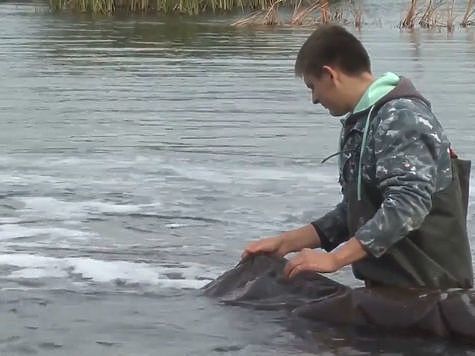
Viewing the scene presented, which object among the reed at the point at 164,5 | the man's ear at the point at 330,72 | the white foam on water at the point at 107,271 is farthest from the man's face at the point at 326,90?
the reed at the point at 164,5

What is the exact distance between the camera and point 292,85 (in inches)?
619

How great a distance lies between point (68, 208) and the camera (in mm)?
7855

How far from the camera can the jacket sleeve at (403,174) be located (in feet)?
15.5

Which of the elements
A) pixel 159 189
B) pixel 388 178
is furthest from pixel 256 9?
pixel 388 178

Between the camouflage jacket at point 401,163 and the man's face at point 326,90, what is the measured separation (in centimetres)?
11

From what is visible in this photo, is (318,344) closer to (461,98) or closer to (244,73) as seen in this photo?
(461,98)

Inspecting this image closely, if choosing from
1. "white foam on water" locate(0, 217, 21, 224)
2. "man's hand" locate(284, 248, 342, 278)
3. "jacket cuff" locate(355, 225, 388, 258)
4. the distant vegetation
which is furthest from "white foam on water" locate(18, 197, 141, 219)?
the distant vegetation

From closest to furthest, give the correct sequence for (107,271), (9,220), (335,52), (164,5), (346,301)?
(335,52) → (346,301) → (107,271) → (9,220) → (164,5)

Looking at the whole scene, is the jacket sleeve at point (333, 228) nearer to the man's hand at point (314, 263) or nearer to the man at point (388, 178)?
the man at point (388, 178)

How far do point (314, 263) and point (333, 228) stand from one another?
2.27 ft

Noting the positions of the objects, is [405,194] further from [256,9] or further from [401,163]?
[256,9]

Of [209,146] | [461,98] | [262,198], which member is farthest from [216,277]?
[461,98]

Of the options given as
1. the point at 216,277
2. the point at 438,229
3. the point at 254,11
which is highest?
the point at 438,229

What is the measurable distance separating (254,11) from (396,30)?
8.60m
